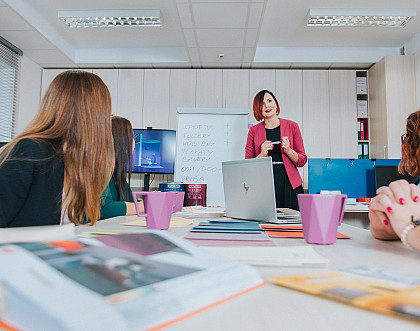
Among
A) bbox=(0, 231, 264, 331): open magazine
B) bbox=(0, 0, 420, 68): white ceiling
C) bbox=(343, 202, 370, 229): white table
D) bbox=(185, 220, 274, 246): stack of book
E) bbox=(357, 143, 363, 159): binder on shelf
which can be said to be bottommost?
bbox=(343, 202, 370, 229): white table

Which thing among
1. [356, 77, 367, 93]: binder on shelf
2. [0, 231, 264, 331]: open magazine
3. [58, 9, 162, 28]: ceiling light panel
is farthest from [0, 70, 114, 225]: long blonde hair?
[356, 77, 367, 93]: binder on shelf

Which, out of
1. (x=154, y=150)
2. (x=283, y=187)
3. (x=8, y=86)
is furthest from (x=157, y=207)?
(x=8, y=86)

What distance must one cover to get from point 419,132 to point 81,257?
142 cm

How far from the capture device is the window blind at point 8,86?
3.46m

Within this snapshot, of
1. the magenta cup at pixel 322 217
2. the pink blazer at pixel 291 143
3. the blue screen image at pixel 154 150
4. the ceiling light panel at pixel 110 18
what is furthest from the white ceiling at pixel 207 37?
the magenta cup at pixel 322 217

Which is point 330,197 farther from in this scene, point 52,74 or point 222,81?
point 52,74

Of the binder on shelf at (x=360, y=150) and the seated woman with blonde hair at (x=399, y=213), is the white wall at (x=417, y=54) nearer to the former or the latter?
the binder on shelf at (x=360, y=150)

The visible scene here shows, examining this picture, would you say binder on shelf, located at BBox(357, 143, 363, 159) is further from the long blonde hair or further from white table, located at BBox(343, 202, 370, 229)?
the long blonde hair

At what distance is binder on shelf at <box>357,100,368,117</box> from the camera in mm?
4059

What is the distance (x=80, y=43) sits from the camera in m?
3.98

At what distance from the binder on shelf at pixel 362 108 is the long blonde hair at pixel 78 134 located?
12.6 feet

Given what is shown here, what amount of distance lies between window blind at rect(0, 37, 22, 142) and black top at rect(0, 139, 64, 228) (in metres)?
3.23

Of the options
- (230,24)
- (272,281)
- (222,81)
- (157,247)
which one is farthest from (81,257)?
(222,81)

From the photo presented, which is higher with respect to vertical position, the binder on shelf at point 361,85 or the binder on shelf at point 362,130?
the binder on shelf at point 361,85
